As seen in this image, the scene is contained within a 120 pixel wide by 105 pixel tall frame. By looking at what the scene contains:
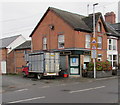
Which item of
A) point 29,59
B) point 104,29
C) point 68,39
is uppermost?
point 104,29

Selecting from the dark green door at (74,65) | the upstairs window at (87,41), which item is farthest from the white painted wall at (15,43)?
the upstairs window at (87,41)

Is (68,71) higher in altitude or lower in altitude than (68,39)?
lower

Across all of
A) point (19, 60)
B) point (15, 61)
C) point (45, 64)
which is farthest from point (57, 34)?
point (15, 61)

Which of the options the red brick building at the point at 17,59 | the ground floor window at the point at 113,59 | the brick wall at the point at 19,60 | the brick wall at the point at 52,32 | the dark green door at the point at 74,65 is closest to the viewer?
the dark green door at the point at 74,65

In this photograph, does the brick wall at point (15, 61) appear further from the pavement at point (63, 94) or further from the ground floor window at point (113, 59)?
the pavement at point (63, 94)

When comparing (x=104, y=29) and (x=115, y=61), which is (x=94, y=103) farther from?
(x=115, y=61)

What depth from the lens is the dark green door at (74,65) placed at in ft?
74.6

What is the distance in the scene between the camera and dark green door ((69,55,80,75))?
22.7 m

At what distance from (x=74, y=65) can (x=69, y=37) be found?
3538mm

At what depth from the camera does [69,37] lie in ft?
77.6

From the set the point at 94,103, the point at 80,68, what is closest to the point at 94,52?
the point at 80,68

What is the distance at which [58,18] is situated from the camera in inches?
989

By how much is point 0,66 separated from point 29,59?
16.5 metres

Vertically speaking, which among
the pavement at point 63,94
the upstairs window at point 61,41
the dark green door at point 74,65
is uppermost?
the upstairs window at point 61,41
